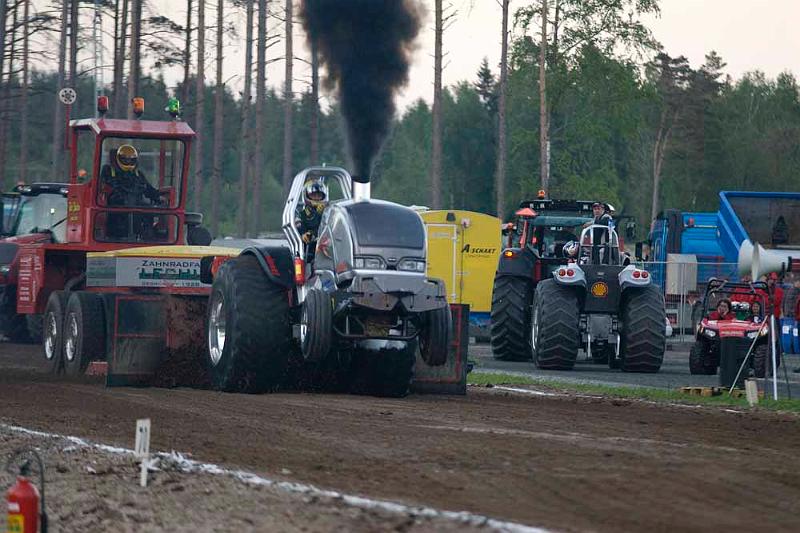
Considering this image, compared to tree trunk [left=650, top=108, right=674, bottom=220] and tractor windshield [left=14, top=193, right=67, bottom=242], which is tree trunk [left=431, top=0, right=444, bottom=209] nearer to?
tractor windshield [left=14, top=193, right=67, bottom=242]

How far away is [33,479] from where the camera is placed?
9312mm

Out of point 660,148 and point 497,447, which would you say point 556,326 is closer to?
point 497,447

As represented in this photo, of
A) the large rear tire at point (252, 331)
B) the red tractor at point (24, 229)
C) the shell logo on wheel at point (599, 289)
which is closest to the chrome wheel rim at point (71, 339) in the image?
the large rear tire at point (252, 331)

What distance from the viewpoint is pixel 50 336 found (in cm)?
1930

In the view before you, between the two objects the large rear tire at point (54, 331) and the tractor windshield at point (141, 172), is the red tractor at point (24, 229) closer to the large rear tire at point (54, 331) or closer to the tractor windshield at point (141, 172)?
the tractor windshield at point (141, 172)

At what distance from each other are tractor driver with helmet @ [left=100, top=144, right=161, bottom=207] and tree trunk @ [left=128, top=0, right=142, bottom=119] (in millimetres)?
22445

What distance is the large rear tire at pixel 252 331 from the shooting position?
45.5 feet

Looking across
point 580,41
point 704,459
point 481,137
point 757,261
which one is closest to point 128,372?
point 757,261

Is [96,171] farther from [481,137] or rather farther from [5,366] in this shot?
[481,137]

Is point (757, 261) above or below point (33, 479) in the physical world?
above

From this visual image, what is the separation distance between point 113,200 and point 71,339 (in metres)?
3.12

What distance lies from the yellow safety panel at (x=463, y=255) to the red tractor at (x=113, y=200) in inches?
354

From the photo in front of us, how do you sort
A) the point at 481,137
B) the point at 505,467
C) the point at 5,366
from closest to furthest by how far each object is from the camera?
the point at 505,467 < the point at 5,366 < the point at 481,137

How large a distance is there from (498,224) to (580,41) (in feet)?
75.8
